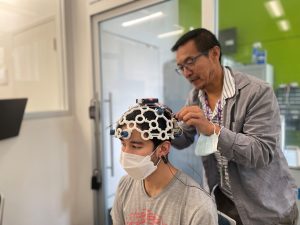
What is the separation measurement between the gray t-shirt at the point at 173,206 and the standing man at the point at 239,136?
0.52 ft

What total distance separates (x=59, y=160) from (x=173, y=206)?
1.67m

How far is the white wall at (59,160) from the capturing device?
2.06m

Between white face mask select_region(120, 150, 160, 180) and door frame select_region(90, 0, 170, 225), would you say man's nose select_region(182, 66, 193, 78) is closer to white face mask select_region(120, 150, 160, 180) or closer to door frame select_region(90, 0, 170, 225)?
white face mask select_region(120, 150, 160, 180)

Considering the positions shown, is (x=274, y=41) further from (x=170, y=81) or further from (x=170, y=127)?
(x=170, y=127)

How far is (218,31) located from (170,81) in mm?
485

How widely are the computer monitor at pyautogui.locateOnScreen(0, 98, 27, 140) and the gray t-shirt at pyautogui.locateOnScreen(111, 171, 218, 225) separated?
3.91 ft

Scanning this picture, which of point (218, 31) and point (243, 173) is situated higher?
point (218, 31)

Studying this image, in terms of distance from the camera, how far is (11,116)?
1.87 meters

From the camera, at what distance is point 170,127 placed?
3.24ft

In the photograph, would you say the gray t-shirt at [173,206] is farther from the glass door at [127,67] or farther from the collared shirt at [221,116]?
the glass door at [127,67]

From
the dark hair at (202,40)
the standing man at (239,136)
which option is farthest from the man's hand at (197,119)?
the dark hair at (202,40)

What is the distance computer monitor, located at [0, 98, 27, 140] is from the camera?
A: 181cm

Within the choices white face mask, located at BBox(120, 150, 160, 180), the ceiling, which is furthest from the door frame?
white face mask, located at BBox(120, 150, 160, 180)

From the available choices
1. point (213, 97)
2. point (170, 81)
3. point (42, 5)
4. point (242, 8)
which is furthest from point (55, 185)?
point (242, 8)
